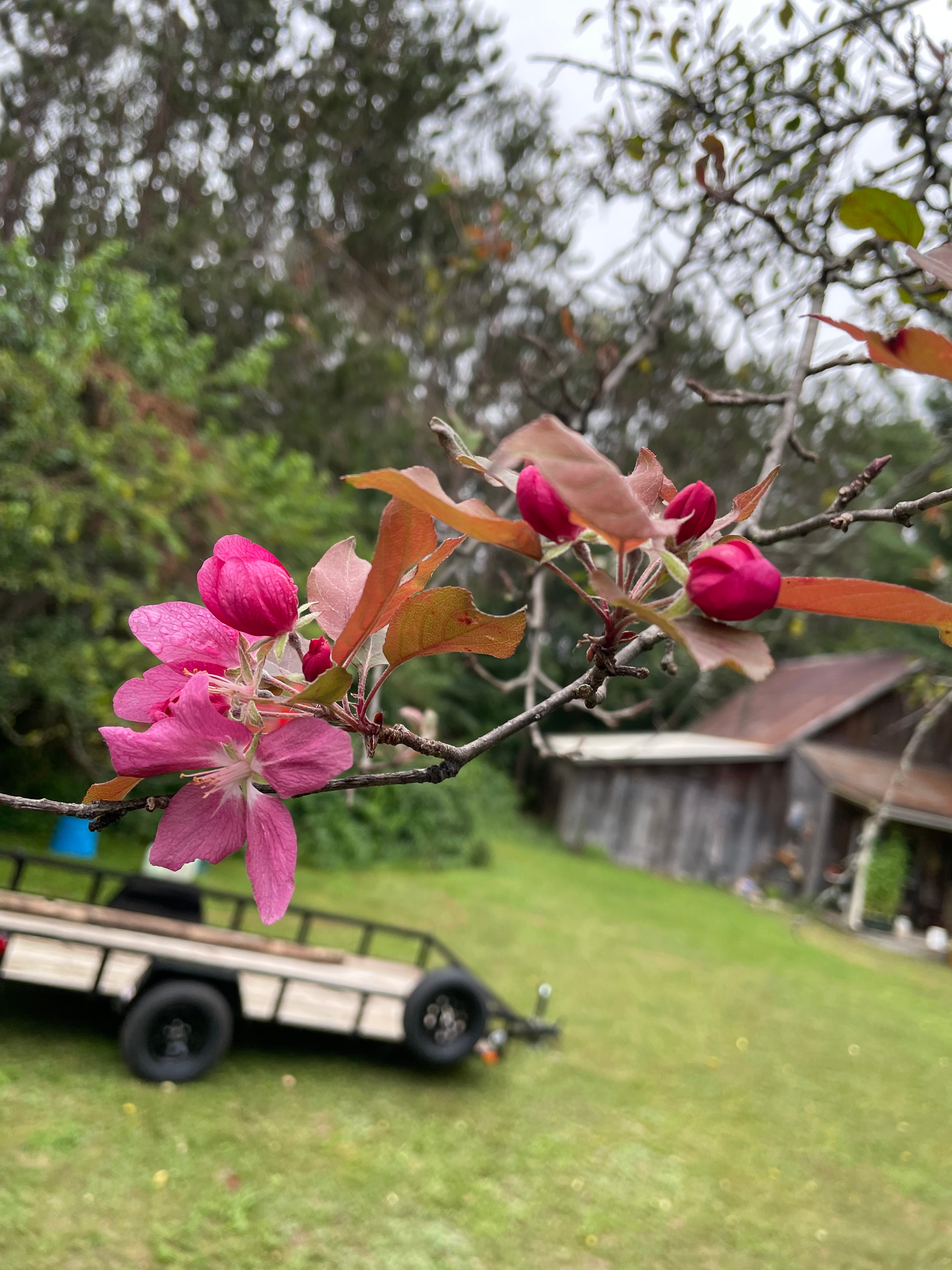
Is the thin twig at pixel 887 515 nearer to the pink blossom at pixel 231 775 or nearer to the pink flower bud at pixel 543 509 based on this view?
the pink flower bud at pixel 543 509

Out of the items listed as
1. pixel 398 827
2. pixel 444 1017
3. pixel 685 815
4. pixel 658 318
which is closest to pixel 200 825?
pixel 658 318

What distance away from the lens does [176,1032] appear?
13.3 feet

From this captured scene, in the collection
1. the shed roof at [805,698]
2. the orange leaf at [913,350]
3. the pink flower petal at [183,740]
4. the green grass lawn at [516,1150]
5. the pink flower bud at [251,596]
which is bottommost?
the green grass lawn at [516,1150]

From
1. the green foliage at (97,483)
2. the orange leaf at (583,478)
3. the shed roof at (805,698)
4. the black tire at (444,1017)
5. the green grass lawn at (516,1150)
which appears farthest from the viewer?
the shed roof at (805,698)

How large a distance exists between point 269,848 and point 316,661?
106 millimetres

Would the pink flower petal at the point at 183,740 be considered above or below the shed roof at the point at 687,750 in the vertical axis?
below

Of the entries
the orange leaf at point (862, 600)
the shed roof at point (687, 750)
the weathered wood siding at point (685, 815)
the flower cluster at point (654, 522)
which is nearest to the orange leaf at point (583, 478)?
the flower cluster at point (654, 522)

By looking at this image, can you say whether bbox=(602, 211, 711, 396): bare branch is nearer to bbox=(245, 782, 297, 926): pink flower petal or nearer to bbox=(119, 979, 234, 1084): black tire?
bbox=(245, 782, 297, 926): pink flower petal

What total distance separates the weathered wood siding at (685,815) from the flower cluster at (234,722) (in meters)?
12.7

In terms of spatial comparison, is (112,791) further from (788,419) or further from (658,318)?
(658,318)

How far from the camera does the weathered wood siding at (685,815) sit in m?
12.7

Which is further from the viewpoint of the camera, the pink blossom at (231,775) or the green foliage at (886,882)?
the green foliage at (886,882)

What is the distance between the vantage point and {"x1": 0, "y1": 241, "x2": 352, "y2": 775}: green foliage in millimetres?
5488

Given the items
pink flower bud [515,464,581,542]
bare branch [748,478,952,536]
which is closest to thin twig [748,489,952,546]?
bare branch [748,478,952,536]
